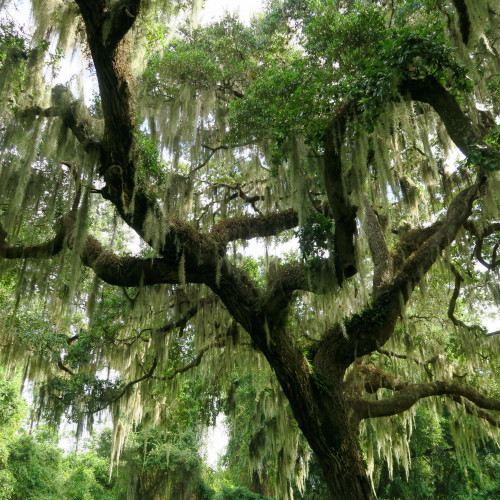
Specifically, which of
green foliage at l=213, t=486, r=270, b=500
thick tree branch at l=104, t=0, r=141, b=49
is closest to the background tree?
thick tree branch at l=104, t=0, r=141, b=49

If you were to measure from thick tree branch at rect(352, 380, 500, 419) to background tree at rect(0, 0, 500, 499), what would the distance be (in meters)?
0.03

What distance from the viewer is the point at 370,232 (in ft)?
21.0

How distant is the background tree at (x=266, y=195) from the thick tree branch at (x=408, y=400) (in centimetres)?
3

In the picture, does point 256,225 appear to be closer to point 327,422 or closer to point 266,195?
point 266,195

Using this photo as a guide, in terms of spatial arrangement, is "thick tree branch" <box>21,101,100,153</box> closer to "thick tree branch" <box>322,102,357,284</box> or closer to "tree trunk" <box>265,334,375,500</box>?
"thick tree branch" <box>322,102,357,284</box>

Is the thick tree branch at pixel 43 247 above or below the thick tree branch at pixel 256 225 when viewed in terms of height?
below

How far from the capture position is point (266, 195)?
23.6 feet

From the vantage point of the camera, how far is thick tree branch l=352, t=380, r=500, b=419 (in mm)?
5742

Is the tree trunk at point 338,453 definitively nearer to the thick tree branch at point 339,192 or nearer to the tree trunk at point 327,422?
the tree trunk at point 327,422

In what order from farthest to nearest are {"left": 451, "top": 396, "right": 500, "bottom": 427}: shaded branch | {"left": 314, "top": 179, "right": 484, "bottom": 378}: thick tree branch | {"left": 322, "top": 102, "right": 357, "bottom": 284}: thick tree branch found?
{"left": 451, "top": 396, "right": 500, "bottom": 427}: shaded branch, {"left": 314, "top": 179, "right": 484, "bottom": 378}: thick tree branch, {"left": 322, "top": 102, "right": 357, "bottom": 284}: thick tree branch

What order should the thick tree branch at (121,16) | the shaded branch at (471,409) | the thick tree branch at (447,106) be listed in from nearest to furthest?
the thick tree branch at (121,16) < the thick tree branch at (447,106) < the shaded branch at (471,409)

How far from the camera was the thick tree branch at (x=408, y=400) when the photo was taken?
5742 millimetres

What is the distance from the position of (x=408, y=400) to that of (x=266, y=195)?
3.73 metres

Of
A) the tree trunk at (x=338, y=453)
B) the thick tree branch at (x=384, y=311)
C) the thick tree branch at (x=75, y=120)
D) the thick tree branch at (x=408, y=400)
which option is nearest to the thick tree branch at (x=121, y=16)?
the thick tree branch at (x=75, y=120)
